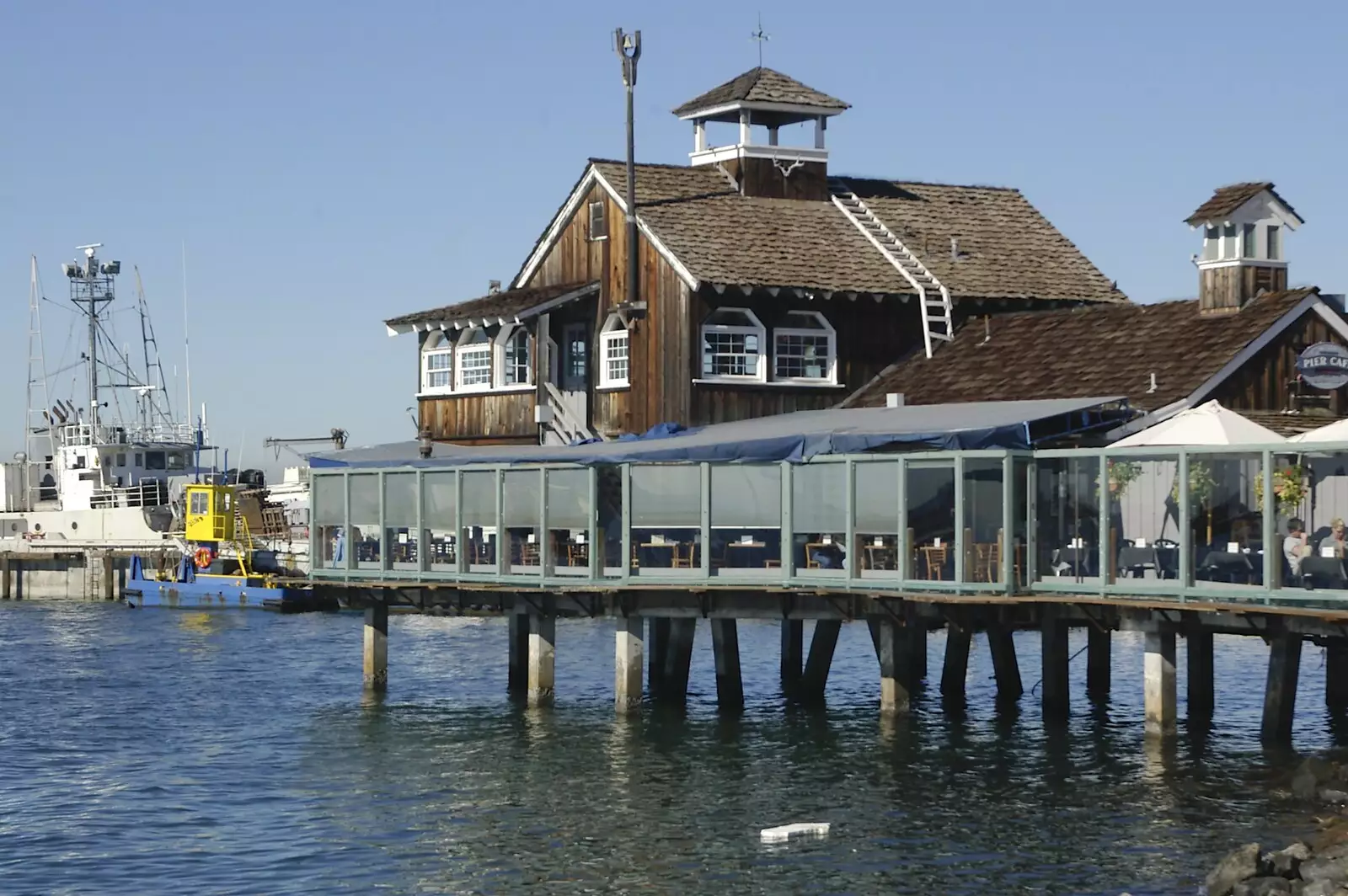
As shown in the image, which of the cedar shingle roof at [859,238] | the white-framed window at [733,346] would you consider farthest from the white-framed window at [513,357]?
the white-framed window at [733,346]

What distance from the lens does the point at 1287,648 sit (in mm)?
33094

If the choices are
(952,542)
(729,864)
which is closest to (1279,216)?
(952,542)

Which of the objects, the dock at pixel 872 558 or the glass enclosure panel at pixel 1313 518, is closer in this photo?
the glass enclosure panel at pixel 1313 518

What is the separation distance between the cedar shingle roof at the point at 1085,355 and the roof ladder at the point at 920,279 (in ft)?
1.62

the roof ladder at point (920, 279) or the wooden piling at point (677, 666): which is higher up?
the roof ladder at point (920, 279)

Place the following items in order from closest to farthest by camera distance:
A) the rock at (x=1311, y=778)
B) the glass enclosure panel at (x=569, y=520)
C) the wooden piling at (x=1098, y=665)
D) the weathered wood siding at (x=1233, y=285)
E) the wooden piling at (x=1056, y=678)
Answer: the rock at (x=1311, y=778)
the wooden piling at (x=1056, y=678)
the glass enclosure panel at (x=569, y=520)
the wooden piling at (x=1098, y=665)
the weathered wood siding at (x=1233, y=285)

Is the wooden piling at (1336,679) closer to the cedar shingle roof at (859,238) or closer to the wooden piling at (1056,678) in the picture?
the wooden piling at (1056,678)

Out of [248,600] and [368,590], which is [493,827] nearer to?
[368,590]

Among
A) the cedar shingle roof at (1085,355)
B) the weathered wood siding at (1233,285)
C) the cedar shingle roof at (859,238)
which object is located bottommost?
the cedar shingle roof at (1085,355)

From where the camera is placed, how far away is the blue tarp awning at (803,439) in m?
36.4

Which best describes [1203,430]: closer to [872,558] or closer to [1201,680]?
[1201,680]

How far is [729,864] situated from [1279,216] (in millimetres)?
25155

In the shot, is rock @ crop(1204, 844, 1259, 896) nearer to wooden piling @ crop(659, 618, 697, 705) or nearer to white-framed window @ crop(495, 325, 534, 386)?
wooden piling @ crop(659, 618, 697, 705)

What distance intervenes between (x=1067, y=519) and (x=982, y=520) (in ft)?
4.50
